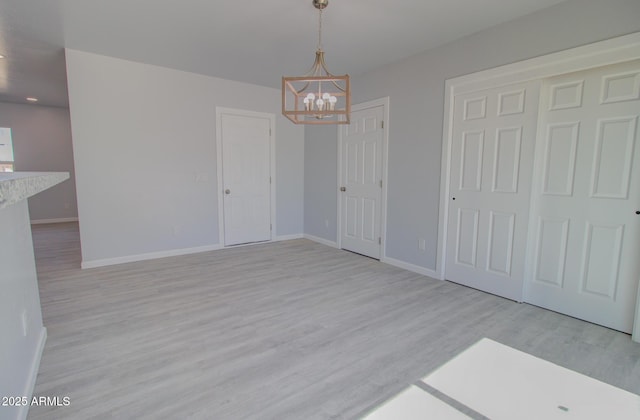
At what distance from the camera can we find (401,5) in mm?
2525

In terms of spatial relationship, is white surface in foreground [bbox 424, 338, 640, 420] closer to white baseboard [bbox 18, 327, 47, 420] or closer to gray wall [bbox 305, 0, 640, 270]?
gray wall [bbox 305, 0, 640, 270]

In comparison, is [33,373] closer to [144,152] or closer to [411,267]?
[144,152]

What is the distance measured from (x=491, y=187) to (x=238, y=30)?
2.96 m

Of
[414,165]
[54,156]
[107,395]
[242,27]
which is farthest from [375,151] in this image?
[54,156]

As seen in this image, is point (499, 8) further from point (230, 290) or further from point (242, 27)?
point (230, 290)

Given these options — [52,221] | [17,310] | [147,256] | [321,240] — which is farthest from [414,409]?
[52,221]

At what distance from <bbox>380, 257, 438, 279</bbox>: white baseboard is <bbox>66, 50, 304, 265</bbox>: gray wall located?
2.68 meters

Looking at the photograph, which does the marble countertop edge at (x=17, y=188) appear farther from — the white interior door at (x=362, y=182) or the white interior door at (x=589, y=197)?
the white interior door at (x=362, y=182)

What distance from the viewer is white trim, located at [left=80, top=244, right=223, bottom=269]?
12.7 feet

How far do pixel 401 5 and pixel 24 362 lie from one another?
11.4 feet

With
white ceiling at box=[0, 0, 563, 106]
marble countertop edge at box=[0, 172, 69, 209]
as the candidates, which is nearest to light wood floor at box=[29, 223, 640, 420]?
marble countertop edge at box=[0, 172, 69, 209]

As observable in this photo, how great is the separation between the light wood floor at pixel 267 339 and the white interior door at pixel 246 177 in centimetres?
140

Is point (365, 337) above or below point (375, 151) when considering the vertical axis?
below

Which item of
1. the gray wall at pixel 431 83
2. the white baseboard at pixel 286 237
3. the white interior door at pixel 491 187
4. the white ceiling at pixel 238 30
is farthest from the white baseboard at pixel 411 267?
the white ceiling at pixel 238 30
